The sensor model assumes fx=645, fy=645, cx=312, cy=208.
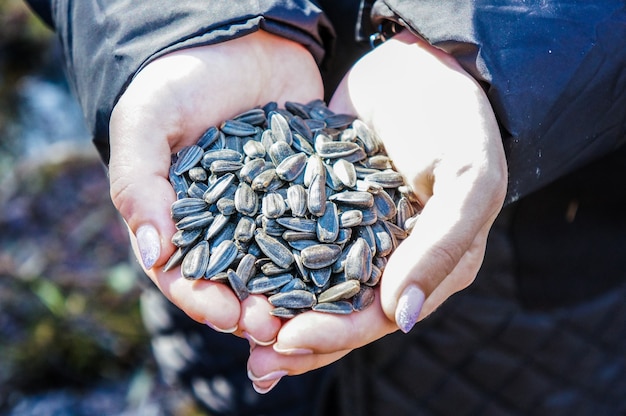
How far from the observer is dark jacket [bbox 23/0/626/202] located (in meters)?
1.20

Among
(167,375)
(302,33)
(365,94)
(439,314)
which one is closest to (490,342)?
(439,314)

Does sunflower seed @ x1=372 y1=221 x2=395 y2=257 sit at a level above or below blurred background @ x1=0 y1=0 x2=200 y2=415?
above

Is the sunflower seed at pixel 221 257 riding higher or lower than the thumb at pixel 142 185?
lower

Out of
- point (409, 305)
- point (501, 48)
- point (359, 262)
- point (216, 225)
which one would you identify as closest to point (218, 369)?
point (216, 225)

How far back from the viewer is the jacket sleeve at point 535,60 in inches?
47.1

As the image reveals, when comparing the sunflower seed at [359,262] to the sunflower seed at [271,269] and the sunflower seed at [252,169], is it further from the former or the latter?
the sunflower seed at [252,169]

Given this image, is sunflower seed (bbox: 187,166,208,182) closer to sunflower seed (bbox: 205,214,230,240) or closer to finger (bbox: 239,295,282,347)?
sunflower seed (bbox: 205,214,230,240)

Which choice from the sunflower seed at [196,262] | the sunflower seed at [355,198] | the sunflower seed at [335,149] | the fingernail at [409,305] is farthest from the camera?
the sunflower seed at [335,149]

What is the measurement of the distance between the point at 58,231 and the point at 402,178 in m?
1.83

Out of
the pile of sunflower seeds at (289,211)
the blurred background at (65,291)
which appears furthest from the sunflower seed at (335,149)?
the blurred background at (65,291)

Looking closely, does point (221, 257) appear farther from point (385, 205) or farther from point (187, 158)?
point (385, 205)

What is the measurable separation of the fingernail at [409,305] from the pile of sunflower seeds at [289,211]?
4.1 inches

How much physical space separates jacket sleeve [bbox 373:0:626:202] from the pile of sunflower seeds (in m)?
0.26

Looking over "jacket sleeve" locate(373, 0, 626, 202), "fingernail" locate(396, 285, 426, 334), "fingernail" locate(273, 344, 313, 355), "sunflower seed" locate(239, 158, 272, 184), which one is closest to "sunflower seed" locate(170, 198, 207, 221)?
"sunflower seed" locate(239, 158, 272, 184)
